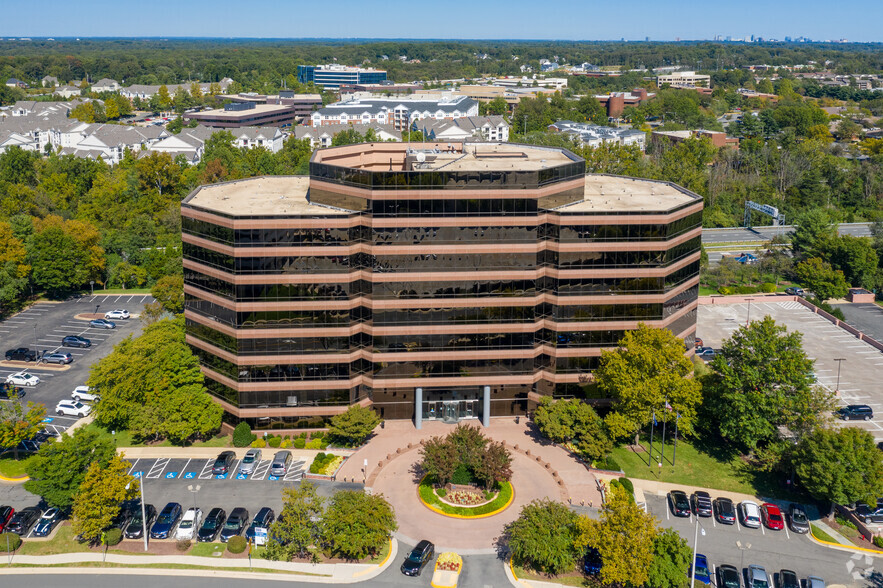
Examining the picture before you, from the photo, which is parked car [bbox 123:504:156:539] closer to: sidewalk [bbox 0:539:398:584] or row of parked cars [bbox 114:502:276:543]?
row of parked cars [bbox 114:502:276:543]

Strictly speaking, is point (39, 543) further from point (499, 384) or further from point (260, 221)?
point (499, 384)

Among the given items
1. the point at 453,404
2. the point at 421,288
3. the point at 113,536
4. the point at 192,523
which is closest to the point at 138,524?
the point at 113,536

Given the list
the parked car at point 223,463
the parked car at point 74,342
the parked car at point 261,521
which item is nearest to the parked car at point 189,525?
the parked car at point 261,521

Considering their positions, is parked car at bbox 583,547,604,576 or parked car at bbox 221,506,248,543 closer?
parked car at bbox 583,547,604,576

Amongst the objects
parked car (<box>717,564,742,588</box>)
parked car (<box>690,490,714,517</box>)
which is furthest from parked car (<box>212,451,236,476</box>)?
parked car (<box>717,564,742,588</box>)

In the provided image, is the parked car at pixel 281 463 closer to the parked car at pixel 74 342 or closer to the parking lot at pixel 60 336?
the parking lot at pixel 60 336
